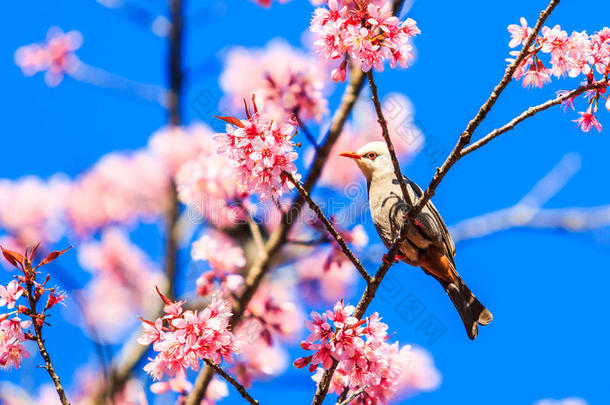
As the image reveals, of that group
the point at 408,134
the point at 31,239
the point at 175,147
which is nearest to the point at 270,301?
the point at 408,134

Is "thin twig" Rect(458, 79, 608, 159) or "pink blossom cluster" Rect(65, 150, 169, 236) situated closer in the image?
"thin twig" Rect(458, 79, 608, 159)

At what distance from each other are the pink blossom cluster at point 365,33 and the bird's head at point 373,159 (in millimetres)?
1639

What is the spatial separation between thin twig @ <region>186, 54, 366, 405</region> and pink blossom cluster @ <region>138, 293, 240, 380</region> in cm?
132

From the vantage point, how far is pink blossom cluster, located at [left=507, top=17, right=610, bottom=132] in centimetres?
244

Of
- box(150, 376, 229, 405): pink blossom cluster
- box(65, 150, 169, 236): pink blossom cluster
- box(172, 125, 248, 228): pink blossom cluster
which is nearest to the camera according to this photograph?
box(150, 376, 229, 405): pink blossom cluster

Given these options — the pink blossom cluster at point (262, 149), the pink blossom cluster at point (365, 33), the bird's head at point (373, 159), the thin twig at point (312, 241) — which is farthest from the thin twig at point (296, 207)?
the pink blossom cluster at point (365, 33)

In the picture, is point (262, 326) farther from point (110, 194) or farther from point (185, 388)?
point (110, 194)

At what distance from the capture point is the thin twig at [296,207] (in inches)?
150

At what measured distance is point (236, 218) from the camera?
4727 mm

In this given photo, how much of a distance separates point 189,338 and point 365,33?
1.36 metres

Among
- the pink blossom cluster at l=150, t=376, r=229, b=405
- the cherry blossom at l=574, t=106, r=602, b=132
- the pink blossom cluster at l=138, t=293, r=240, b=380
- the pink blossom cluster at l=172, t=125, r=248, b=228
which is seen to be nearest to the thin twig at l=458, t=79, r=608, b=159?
the cherry blossom at l=574, t=106, r=602, b=132

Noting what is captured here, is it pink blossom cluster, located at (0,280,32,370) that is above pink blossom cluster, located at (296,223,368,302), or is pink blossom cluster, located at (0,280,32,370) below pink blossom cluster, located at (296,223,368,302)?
below

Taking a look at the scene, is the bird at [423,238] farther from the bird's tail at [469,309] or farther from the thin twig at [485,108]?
the thin twig at [485,108]

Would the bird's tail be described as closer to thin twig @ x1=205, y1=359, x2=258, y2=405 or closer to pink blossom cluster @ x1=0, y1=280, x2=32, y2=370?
thin twig @ x1=205, y1=359, x2=258, y2=405
